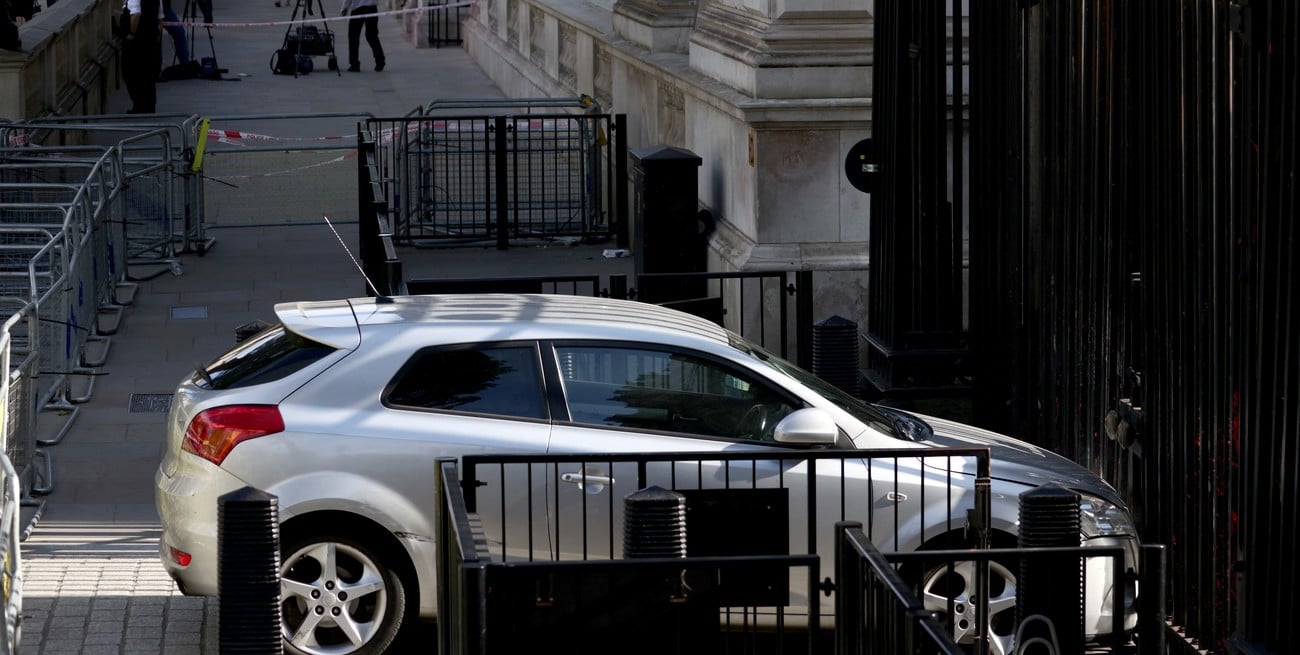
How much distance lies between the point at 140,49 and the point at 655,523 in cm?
2088

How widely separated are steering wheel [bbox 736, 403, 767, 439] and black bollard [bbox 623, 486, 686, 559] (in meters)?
1.46

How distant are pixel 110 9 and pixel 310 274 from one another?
1482cm

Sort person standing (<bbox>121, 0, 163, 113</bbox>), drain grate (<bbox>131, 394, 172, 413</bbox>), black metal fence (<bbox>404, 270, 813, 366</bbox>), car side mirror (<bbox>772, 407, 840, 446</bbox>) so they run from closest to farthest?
car side mirror (<bbox>772, 407, 840, 446</bbox>), black metal fence (<bbox>404, 270, 813, 366</bbox>), drain grate (<bbox>131, 394, 172, 413</bbox>), person standing (<bbox>121, 0, 163, 113</bbox>)

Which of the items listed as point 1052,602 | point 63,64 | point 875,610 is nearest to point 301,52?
point 63,64

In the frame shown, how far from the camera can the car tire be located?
23.5 feet

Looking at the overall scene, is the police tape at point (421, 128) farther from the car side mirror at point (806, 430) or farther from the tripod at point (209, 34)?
the tripod at point (209, 34)

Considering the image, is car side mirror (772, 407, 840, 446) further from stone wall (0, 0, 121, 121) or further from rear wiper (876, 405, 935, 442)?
stone wall (0, 0, 121, 121)

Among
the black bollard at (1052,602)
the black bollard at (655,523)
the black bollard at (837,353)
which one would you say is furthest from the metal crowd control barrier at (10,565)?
the black bollard at (837,353)

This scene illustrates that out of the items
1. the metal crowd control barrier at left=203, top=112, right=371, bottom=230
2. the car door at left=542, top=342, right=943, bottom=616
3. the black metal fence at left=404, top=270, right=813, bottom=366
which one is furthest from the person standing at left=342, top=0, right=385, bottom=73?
the car door at left=542, top=342, right=943, bottom=616

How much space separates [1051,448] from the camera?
29.7 feet

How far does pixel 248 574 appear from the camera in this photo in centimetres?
601

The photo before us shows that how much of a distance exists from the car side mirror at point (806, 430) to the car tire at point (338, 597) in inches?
63.7

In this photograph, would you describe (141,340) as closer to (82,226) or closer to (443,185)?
(82,226)

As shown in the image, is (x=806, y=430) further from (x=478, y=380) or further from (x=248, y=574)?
(x=248, y=574)
